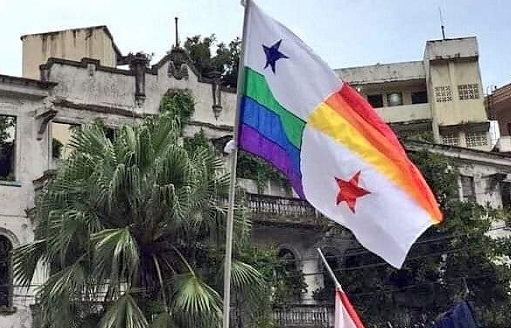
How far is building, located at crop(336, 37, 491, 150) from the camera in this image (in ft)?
143

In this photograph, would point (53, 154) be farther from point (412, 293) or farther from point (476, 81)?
point (476, 81)

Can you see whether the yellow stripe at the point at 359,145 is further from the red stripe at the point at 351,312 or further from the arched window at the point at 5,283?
the arched window at the point at 5,283

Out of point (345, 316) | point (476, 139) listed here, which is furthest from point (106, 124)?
point (476, 139)

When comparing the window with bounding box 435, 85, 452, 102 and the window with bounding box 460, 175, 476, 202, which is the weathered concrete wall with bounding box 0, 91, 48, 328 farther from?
the window with bounding box 435, 85, 452, 102

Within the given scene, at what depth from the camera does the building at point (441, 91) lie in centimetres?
4369

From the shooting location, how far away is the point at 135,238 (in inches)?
707

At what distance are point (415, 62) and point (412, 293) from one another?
18.9 meters

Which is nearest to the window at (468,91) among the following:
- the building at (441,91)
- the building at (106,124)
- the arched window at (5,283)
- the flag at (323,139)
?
the building at (441,91)

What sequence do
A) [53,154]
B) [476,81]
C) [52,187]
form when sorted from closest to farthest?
[52,187] → [53,154] → [476,81]

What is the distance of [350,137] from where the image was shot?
410 inches

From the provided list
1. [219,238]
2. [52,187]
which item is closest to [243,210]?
[219,238]

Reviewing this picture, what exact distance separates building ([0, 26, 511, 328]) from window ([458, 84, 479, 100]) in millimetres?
7037

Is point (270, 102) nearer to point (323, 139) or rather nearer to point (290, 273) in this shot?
point (323, 139)

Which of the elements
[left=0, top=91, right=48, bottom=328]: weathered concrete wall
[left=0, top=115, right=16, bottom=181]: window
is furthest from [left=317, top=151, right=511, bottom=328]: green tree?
[left=0, top=115, right=16, bottom=181]: window
